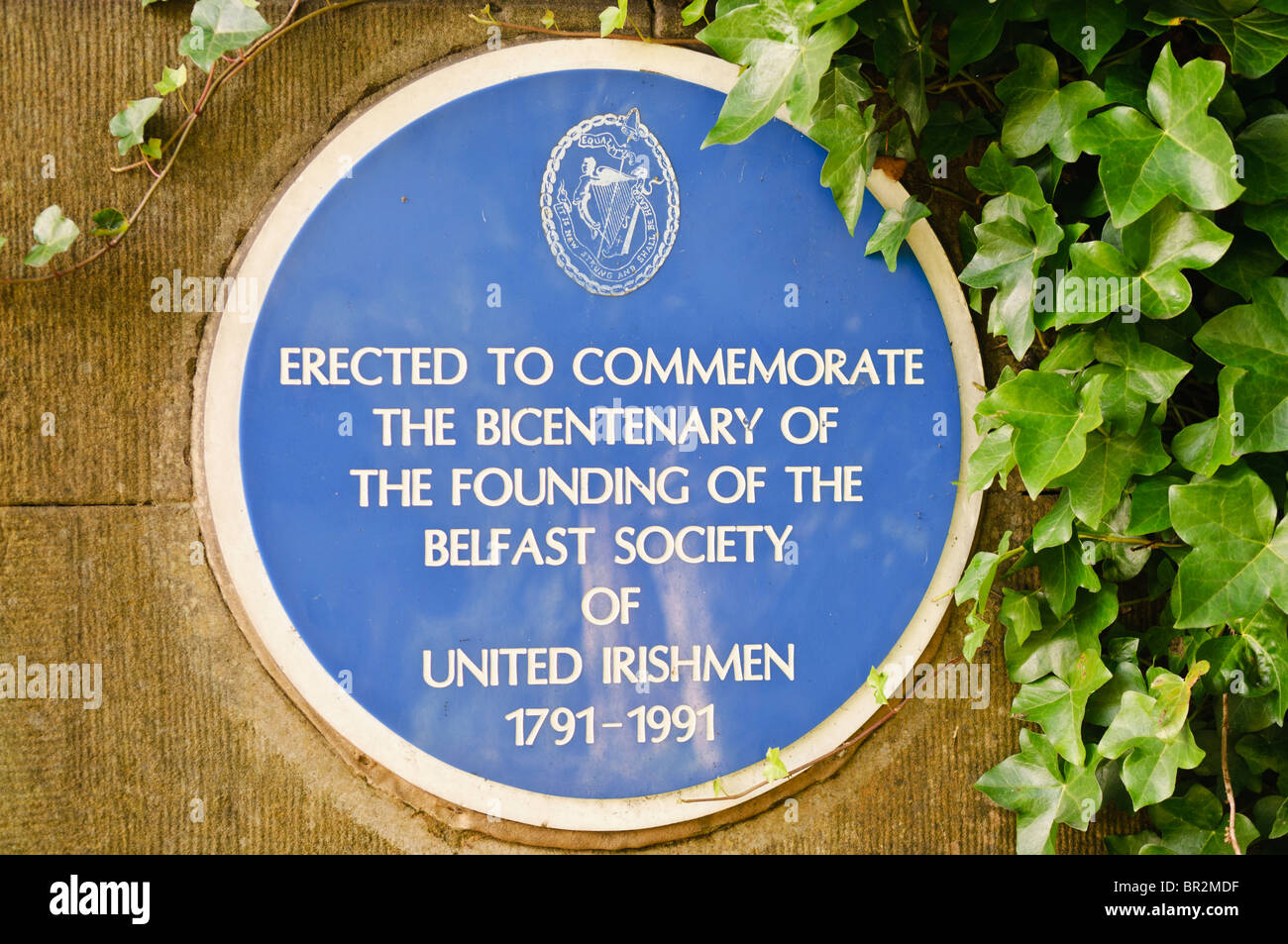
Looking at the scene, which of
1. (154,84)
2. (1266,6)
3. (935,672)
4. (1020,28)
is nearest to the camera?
(1266,6)

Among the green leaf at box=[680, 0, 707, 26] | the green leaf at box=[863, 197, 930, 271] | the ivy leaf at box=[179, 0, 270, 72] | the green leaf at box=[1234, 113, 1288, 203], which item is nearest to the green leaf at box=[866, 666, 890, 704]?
the green leaf at box=[863, 197, 930, 271]

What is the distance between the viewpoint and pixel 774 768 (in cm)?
170

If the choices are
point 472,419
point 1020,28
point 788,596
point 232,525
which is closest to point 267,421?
point 232,525

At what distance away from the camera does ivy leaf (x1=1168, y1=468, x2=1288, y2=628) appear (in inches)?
50.9

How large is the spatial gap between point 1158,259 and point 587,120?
3.56ft

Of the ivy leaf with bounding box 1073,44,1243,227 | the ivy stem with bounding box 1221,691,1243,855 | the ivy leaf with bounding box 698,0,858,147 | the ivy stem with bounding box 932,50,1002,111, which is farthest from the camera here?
the ivy stem with bounding box 932,50,1002,111

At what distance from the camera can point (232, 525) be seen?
1.68 m

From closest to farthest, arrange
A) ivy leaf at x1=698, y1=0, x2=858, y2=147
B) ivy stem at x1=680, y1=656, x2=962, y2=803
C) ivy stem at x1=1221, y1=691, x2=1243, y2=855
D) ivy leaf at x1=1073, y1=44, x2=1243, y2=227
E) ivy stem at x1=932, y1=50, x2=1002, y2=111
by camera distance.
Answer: ivy leaf at x1=1073, y1=44, x2=1243, y2=227 → ivy leaf at x1=698, y1=0, x2=858, y2=147 → ivy stem at x1=1221, y1=691, x2=1243, y2=855 → ivy stem at x1=932, y1=50, x2=1002, y2=111 → ivy stem at x1=680, y1=656, x2=962, y2=803

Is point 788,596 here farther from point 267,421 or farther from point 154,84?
point 154,84

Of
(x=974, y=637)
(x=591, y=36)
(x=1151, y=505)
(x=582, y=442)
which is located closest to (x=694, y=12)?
(x=591, y=36)

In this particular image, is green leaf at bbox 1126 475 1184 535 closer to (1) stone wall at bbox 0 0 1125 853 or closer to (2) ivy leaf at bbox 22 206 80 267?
(1) stone wall at bbox 0 0 1125 853

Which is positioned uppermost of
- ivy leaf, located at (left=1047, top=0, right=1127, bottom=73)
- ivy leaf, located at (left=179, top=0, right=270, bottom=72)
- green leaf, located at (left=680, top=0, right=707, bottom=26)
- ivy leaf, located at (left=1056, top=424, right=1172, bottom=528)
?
ivy leaf, located at (left=179, top=0, right=270, bottom=72)

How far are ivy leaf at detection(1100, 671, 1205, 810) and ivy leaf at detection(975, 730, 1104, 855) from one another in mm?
132
